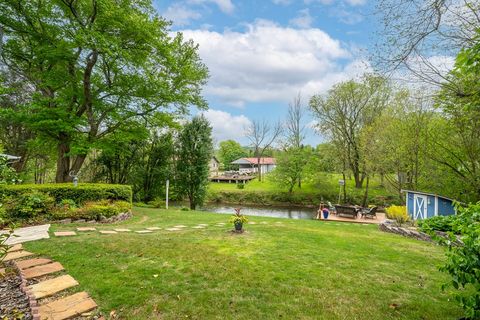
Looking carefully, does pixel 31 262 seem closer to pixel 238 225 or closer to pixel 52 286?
pixel 52 286

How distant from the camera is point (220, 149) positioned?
184 ft

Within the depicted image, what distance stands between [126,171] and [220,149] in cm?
3817

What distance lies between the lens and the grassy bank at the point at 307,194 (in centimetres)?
2209

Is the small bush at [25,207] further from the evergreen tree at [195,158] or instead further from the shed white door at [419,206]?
the shed white door at [419,206]

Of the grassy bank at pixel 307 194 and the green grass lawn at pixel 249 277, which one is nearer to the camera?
the green grass lawn at pixel 249 277

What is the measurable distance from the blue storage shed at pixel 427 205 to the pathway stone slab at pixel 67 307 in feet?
33.4

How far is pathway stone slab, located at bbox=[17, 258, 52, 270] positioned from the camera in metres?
3.60

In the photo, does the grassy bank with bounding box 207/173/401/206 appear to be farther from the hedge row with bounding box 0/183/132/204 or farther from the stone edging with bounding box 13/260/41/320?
the stone edging with bounding box 13/260/41/320

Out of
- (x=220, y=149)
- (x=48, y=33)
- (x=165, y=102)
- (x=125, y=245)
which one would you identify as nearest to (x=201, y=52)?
(x=165, y=102)

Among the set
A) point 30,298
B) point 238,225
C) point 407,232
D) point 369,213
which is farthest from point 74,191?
point 369,213

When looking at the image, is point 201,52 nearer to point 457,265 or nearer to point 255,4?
point 255,4

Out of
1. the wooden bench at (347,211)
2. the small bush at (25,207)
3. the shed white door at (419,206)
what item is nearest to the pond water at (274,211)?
the wooden bench at (347,211)

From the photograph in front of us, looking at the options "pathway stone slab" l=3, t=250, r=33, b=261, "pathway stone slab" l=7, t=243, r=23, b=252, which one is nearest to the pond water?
"pathway stone slab" l=7, t=243, r=23, b=252

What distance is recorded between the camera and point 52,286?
305cm
